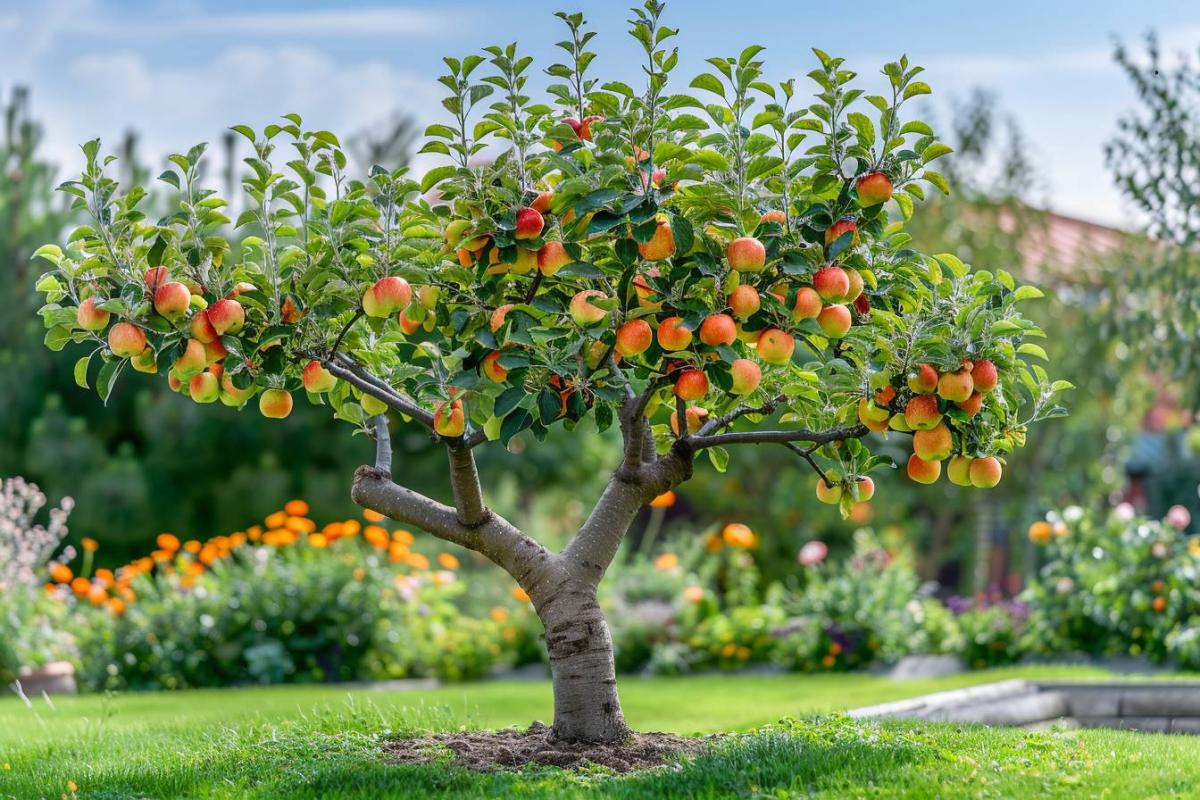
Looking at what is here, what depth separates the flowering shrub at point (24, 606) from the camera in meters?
8.19

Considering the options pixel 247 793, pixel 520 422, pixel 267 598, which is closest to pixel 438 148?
pixel 520 422

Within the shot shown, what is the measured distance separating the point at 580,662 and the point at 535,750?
359 mm

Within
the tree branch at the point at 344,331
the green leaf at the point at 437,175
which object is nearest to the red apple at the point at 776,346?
the green leaf at the point at 437,175

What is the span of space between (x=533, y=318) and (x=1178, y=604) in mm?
5810

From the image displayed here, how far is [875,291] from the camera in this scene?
13.5 ft

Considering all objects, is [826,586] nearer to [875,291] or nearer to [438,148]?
[875,291]

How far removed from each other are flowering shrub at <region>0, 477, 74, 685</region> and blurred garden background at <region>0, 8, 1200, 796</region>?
0.02 m

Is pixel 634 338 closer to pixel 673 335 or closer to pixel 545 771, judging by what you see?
pixel 673 335

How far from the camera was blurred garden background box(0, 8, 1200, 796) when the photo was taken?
27.9ft

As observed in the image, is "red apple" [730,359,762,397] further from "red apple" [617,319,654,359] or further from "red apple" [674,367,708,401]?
"red apple" [617,319,654,359]

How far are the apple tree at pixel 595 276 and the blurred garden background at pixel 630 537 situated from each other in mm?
4282

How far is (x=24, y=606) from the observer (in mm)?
8469

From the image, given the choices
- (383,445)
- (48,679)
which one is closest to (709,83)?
(383,445)

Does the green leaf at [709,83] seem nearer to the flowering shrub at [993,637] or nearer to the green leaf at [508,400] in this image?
the green leaf at [508,400]
